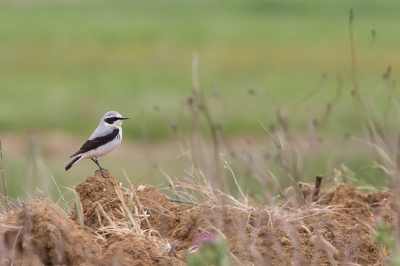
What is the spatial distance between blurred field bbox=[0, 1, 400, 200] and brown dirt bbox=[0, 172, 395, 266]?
7158 mm

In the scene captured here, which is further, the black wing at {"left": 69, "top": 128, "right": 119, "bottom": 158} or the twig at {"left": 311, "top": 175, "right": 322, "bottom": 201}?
the black wing at {"left": 69, "top": 128, "right": 119, "bottom": 158}

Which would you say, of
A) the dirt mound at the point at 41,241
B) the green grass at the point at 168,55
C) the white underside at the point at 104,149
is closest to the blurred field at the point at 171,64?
the green grass at the point at 168,55

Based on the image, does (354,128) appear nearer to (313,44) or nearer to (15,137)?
(15,137)

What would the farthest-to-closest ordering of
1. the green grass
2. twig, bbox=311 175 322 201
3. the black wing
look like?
the green grass, the black wing, twig, bbox=311 175 322 201

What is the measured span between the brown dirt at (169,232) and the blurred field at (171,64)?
23.5 ft

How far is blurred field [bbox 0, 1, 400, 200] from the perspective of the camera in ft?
56.6

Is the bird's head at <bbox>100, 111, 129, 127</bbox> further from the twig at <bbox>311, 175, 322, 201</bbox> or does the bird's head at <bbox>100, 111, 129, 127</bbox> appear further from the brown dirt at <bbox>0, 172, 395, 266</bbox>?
the twig at <bbox>311, 175, 322, 201</bbox>

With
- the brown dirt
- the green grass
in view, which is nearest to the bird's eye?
the brown dirt

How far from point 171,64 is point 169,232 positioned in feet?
60.5

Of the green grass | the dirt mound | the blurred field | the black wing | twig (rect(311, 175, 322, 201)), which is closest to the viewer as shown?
the dirt mound

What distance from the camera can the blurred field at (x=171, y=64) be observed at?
56.6 feet

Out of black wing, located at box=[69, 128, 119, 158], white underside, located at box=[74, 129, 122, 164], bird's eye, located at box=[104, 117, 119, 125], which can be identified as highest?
bird's eye, located at box=[104, 117, 119, 125]

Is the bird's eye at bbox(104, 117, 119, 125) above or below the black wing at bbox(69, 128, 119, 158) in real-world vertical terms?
above

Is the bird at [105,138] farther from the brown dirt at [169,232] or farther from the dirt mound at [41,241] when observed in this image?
the dirt mound at [41,241]
